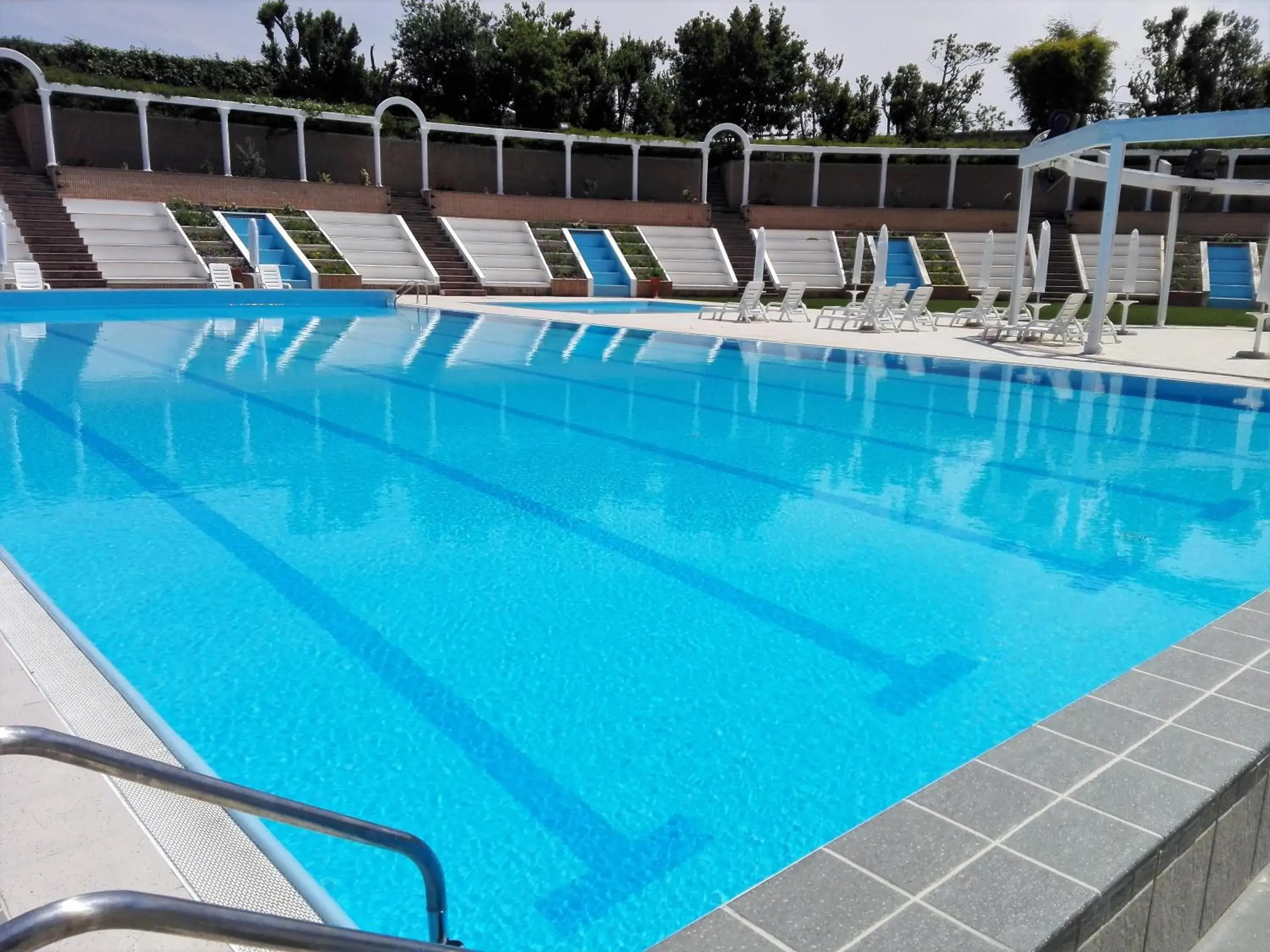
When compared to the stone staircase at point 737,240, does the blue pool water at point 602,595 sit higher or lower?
lower

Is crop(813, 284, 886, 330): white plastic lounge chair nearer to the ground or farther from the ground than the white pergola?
nearer to the ground

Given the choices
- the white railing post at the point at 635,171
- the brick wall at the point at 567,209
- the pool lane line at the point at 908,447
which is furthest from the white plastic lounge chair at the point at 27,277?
the white railing post at the point at 635,171

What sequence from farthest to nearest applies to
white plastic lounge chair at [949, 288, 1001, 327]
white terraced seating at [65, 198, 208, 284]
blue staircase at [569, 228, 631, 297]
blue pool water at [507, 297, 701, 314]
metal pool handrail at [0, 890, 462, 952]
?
blue staircase at [569, 228, 631, 297] → blue pool water at [507, 297, 701, 314] → white terraced seating at [65, 198, 208, 284] → white plastic lounge chair at [949, 288, 1001, 327] → metal pool handrail at [0, 890, 462, 952]

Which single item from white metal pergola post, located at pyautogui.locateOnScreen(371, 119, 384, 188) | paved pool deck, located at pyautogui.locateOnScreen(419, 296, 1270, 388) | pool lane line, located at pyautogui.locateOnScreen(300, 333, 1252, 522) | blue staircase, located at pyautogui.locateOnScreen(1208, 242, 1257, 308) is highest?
white metal pergola post, located at pyautogui.locateOnScreen(371, 119, 384, 188)

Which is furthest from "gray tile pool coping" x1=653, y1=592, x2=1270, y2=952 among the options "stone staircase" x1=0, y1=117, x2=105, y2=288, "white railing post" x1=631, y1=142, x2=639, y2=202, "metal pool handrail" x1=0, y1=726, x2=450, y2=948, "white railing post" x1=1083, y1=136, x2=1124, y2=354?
"white railing post" x1=631, y1=142, x2=639, y2=202

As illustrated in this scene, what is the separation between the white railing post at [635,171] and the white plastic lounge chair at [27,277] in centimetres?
1506

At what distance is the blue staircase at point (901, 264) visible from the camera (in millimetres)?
25406

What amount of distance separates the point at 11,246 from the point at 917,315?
1640 cm

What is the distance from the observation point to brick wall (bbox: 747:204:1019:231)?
90.9 feet

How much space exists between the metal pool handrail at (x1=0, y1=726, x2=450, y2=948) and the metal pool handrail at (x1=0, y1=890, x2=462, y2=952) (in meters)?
0.33

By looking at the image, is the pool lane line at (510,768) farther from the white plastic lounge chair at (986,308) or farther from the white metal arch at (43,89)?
the white metal arch at (43,89)

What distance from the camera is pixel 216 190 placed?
2172cm

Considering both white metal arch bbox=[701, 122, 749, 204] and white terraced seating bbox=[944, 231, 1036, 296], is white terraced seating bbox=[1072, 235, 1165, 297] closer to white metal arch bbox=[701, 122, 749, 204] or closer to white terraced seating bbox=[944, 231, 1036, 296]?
white terraced seating bbox=[944, 231, 1036, 296]

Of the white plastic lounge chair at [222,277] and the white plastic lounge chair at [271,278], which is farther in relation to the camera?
the white plastic lounge chair at [271,278]
